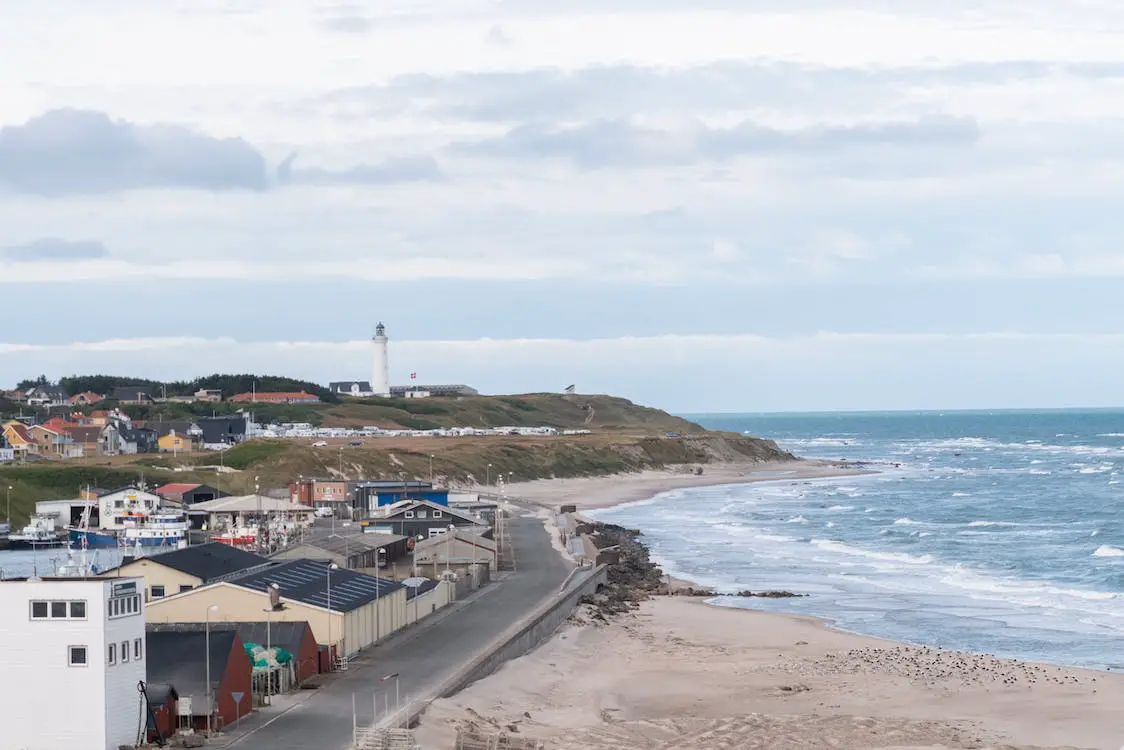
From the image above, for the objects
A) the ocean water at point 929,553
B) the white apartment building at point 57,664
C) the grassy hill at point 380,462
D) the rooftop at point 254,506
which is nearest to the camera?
the white apartment building at point 57,664

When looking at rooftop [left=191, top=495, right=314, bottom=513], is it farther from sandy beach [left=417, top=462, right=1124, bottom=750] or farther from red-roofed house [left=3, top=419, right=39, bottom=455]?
red-roofed house [left=3, top=419, right=39, bottom=455]

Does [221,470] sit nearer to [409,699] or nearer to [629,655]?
[629,655]

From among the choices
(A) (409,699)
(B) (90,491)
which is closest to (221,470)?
(B) (90,491)

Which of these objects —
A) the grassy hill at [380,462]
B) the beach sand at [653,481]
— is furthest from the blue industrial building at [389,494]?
the beach sand at [653,481]

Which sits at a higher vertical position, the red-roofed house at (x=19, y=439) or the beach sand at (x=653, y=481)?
the red-roofed house at (x=19, y=439)

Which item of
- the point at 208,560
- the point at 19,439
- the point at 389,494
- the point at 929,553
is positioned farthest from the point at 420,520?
the point at 19,439

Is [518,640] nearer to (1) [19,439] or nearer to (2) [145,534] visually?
(2) [145,534]

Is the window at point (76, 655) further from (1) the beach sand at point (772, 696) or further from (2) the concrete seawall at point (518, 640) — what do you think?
(1) the beach sand at point (772, 696)
